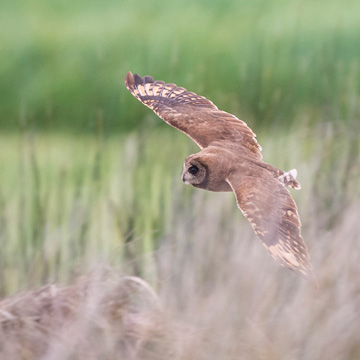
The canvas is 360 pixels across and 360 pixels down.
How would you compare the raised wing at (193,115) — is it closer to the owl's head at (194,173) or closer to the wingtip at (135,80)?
the wingtip at (135,80)

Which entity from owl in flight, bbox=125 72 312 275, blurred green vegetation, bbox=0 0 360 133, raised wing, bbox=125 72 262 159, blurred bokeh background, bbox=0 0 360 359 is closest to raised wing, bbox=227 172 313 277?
owl in flight, bbox=125 72 312 275

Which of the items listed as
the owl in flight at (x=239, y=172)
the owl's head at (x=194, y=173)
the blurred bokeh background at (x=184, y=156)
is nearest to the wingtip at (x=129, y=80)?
the owl in flight at (x=239, y=172)

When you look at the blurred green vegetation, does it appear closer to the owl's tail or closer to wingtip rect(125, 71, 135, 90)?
wingtip rect(125, 71, 135, 90)

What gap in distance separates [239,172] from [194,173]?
10cm

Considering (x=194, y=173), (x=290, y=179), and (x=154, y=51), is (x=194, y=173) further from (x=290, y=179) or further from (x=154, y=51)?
(x=154, y=51)

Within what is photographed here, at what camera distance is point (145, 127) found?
80.8 inches

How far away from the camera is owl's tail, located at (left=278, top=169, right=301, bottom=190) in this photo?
152 centimetres

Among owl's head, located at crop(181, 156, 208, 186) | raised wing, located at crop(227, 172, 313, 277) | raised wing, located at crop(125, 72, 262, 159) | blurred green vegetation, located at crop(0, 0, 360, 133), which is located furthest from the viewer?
blurred green vegetation, located at crop(0, 0, 360, 133)

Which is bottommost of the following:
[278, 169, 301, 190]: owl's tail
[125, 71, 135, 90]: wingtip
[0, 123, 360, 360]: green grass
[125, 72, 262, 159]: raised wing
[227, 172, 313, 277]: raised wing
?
[0, 123, 360, 360]: green grass

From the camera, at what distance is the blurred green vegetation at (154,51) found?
2498mm

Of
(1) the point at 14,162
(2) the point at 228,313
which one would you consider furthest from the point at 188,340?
(1) the point at 14,162

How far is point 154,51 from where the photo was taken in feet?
9.05

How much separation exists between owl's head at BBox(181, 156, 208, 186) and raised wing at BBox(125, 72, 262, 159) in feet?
0.57

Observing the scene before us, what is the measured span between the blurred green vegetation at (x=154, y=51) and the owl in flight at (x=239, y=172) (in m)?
0.56
